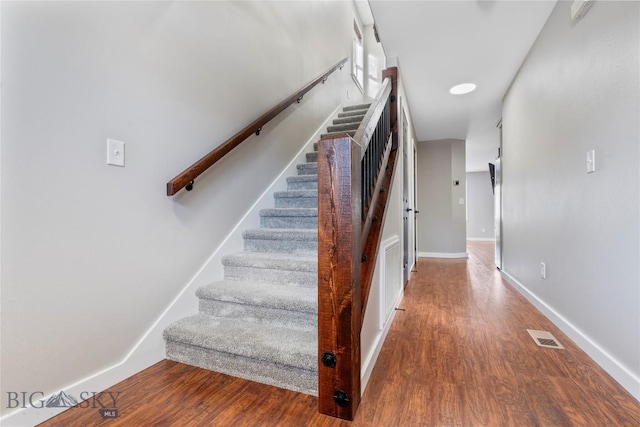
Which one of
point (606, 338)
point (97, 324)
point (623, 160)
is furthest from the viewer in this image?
point (606, 338)

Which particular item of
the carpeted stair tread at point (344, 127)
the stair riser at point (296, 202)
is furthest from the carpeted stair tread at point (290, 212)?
the carpeted stair tread at point (344, 127)

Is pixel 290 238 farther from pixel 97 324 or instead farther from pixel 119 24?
pixel 119 24

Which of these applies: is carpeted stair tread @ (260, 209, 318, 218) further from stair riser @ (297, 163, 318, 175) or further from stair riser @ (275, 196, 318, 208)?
stair riser @ (297, 163, 318, 175)

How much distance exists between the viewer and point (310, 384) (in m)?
1.29

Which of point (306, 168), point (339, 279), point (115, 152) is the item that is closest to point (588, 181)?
point (339, 279)

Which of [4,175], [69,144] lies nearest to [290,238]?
[69,144]

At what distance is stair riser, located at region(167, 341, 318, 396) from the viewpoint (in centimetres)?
130

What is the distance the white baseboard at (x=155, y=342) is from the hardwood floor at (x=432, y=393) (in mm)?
45

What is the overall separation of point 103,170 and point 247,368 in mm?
1111

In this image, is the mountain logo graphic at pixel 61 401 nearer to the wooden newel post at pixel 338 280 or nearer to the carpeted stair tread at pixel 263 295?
the carpeted stair tread at pixel 263 295

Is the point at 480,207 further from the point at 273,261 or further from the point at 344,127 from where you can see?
the point at 273,261

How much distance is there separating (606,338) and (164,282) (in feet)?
7.78

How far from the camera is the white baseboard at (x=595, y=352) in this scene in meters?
1.33
